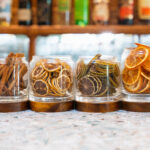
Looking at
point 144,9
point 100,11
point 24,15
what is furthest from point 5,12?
point 144,9

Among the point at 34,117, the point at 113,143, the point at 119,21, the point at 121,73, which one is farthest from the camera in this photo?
the point at 119,21

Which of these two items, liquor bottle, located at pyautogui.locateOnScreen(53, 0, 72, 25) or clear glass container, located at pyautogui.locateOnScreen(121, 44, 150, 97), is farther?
liquor bottle, located at pyautogui.locateOnScreen(53, 0, 72, 25)

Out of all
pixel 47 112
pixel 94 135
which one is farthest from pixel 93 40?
pixel 94 135

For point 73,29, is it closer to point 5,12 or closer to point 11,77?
point 5,12

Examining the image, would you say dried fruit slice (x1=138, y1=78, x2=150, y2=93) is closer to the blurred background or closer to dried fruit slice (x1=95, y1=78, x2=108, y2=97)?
dried fruit slice (x1=95, y1=78, x2=108, y2=97)

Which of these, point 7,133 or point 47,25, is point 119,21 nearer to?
point 47,25

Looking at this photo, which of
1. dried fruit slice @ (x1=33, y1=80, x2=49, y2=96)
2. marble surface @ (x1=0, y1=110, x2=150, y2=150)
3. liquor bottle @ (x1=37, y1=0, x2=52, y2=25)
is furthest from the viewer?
liquor bottle @ (x1=37, y1=0, x2=52, y2=25)

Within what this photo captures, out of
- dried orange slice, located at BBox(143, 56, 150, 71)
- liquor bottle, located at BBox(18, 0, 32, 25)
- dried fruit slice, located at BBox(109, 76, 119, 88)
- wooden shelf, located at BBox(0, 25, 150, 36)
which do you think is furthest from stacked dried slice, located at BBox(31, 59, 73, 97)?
liquor bottle, located at BBox(18, 0, 32, 25)
